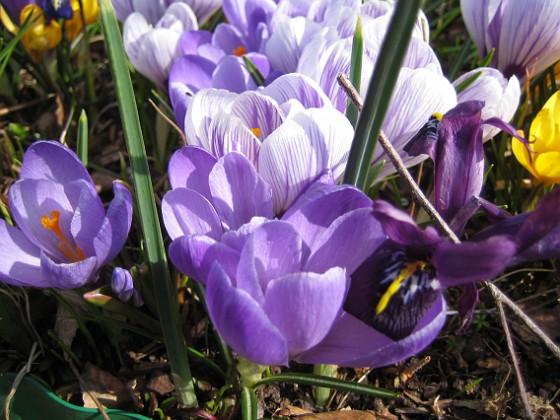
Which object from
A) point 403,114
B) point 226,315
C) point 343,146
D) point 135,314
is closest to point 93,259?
point 135,314

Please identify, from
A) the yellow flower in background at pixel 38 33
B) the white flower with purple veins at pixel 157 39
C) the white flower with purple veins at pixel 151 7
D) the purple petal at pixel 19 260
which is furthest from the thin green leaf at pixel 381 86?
the yellow flower in background at pixel 38 33

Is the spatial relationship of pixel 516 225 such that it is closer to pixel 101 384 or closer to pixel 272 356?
pixel 272 356

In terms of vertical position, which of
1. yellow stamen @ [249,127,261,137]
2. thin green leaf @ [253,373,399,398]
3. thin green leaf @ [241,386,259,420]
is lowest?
thin green leaf @ [241,386,259,420]

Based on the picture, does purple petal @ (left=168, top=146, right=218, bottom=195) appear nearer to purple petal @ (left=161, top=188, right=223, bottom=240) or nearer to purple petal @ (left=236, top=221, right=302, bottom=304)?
purple petal @ (left=161, top=188, right=223, bottom=240)

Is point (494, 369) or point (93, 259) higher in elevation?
point (93, 259)

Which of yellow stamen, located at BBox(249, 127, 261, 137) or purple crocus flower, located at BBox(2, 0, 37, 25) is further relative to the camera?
purple crocus flower, located at BBox(2, 0, 37, 25)

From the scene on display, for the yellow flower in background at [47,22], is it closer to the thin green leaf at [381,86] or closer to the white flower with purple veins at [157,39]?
the white flower with purple veins at [157,39]

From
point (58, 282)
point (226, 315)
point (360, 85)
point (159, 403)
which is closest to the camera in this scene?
point (226, 315)

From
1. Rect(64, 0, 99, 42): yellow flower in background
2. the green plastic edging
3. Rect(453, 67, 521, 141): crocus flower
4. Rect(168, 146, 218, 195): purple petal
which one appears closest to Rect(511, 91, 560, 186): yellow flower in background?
Rect(453, 67, 521, 141): crocus flower
